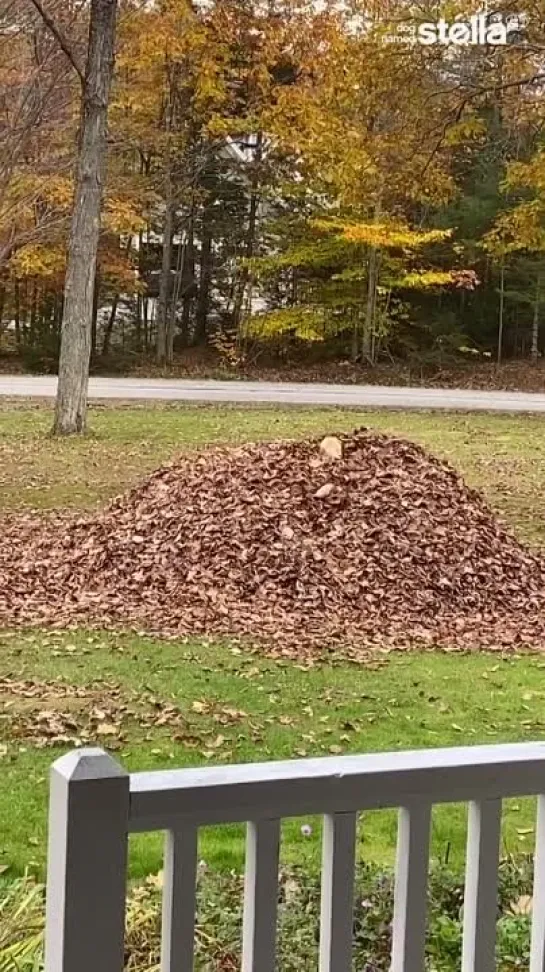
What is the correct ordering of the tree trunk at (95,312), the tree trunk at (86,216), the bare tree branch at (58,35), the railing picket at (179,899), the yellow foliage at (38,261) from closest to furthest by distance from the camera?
the railing picket at (179,899), the bare tree branch at (58,35), the tree trunk at (86,216), the yellow foliage at (38,261), the tree trunk at (95,312)

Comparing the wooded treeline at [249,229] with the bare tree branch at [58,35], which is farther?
the wooded treeline at [249,229]

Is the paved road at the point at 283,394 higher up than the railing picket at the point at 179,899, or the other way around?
the paved road at the point at 283,394

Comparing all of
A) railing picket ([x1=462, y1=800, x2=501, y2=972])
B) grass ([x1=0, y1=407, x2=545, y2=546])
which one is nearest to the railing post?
railing picket ([x1=462, y1=800, x2=501, y2=972])

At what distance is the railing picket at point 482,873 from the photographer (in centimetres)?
172

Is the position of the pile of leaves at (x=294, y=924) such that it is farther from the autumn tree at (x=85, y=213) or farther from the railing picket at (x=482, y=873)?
the autumn tree at (x=85, y=213)

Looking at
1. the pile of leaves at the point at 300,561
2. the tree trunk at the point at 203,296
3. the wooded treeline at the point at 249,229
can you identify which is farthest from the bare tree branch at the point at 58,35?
the tree trunk at the point at 203,296

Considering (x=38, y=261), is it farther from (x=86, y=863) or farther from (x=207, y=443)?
(x=86, y=863)

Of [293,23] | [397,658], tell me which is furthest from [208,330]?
[397,658]

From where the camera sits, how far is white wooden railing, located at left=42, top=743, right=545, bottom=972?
1.47m

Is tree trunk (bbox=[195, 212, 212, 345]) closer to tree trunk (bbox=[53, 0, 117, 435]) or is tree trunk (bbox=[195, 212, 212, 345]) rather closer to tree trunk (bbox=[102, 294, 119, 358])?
tree trunk (bbox=[102, 294, 119, 358])

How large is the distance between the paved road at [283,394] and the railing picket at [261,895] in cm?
1944

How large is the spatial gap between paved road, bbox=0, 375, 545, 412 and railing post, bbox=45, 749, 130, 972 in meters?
19.6

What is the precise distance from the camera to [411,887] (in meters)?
1.70

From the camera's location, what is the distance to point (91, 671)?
607 cm
